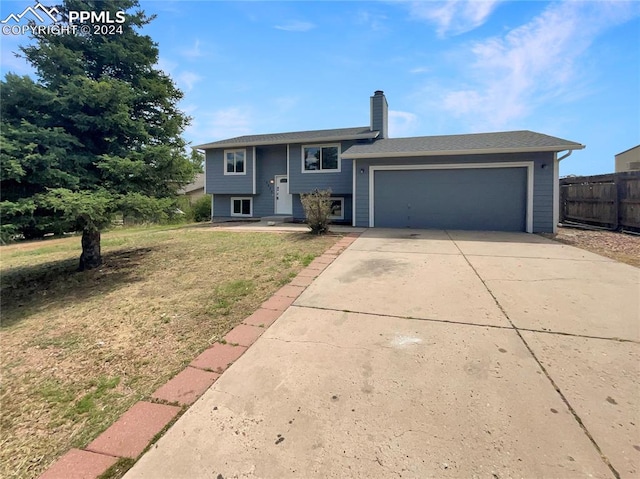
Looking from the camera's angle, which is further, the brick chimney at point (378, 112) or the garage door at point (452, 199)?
the brick chimney at point (378, 112)

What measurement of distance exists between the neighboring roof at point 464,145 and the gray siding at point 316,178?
5.24 feet

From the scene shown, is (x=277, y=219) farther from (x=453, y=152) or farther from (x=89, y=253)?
(x=89, y=253)

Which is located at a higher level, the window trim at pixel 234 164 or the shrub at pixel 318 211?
the window trim at pixel 234 164

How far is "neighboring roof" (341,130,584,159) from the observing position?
9805mm

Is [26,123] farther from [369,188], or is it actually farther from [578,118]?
[578,118]

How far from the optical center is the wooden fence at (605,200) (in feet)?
32.4

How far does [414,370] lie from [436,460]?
85 cm

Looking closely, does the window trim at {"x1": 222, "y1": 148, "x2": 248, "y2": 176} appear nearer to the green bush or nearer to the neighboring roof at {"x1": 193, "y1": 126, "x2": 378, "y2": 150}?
the neighboring roof at {"x1": 193, "y1": 126, "x2": 378, "y2": 150}

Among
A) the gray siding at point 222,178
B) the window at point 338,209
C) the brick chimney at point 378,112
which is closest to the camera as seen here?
the brick chimney at point 378,112

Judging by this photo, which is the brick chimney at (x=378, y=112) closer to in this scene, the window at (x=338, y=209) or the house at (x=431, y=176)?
the house at (x=431, y=176)

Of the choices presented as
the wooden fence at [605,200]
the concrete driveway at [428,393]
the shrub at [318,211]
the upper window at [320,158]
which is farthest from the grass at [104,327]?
the wooden fence at [605,200]

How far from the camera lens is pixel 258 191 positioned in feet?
52.6

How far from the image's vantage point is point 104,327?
3715 millimetres

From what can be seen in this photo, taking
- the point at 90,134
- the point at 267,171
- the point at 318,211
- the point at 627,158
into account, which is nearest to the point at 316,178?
the point at 267,171
